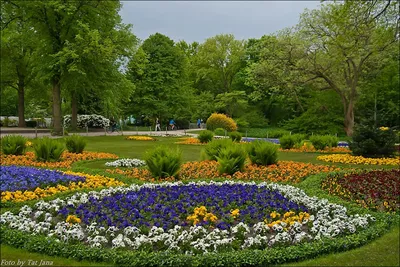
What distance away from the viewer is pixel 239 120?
41938 mm

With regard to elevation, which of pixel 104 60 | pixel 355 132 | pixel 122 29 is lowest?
pixel 355 132

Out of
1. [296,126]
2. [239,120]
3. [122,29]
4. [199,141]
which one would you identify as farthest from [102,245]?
[239,120]

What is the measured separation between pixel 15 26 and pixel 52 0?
33.5ft

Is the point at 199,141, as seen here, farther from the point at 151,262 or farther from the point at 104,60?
the point at 151,262

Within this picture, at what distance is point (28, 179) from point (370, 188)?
7368mm

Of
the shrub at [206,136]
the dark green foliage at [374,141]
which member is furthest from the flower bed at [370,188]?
the shrub at [206,136]

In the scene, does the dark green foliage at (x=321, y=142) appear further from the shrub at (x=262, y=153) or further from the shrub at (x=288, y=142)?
the shrub at (x=262, y=153)

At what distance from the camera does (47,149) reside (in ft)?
44.2

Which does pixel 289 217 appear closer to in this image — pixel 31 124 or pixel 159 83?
pixel 159 83

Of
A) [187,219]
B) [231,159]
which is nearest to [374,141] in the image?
[231,159]

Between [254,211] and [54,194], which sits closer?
[254,211]

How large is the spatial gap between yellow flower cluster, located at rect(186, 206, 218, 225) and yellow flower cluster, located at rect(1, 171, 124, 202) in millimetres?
3174

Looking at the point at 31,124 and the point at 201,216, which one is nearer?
the point at 201,216

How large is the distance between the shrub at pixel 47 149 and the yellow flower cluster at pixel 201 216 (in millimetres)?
8499
